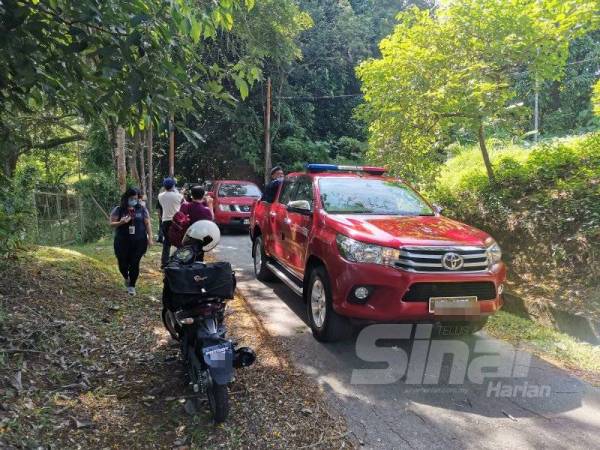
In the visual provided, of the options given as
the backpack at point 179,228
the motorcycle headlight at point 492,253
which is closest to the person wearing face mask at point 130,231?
the backpack at point 179,228

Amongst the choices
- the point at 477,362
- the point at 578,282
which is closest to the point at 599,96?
the point at 578,282

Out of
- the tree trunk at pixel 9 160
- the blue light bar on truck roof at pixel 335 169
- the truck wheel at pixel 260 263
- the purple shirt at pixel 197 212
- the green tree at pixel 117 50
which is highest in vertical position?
the green tree at pixel 117 50

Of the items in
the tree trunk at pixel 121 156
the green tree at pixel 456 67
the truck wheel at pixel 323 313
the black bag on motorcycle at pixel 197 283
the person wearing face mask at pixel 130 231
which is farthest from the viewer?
the tree trunk at pixel 121 156

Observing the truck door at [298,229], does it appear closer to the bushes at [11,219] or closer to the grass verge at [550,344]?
the grass verge at [550,344]

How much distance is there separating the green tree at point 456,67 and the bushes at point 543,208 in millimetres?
672

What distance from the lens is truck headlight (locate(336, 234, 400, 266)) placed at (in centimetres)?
432

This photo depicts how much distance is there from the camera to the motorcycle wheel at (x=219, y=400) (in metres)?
3.27

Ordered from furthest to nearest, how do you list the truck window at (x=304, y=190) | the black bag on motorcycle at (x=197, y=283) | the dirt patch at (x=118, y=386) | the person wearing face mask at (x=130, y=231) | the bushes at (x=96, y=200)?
the bushes at (x=96, y=200) → the person wearing face mask at (x=130, y=231) → the truck window at (x=304, y=190) → the black bag on motorcycle at (x=197, y=283) → the dirt patch at (x=118, y=386)

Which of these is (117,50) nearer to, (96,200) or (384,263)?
(384,263)

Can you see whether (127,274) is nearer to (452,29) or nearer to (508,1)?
(452,29)

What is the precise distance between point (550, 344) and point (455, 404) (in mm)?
2135

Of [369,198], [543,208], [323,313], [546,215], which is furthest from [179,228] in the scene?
[543,208]

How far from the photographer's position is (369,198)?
5.79m

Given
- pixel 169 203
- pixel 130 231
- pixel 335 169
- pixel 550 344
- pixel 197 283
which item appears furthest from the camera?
pixel 169 203
